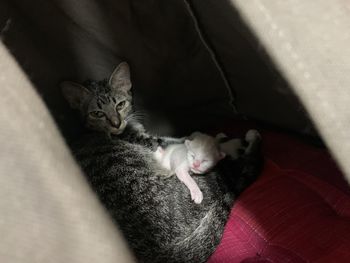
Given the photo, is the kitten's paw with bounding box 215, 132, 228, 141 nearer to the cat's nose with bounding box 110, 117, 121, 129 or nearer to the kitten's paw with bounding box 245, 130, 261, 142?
the kitten's paw with bounding box 245, 130, 261, 142

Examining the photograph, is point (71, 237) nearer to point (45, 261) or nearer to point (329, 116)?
point (45, 261)

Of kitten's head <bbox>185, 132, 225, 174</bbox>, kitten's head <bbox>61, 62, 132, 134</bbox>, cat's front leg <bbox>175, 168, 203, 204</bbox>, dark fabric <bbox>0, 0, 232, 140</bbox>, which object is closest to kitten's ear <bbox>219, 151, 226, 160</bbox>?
kitten's head <bbox>185, 132, 225, 174</bbox>

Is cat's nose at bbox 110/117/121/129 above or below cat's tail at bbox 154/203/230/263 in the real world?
above

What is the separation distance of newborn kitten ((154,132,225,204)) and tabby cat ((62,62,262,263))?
0.02 meters

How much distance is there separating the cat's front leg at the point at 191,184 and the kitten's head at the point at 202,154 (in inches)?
1.2

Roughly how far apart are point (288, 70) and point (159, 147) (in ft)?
2.79

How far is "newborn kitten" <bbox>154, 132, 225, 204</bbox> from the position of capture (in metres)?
1.20

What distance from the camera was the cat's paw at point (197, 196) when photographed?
1172mm

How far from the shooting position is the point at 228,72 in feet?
4.39

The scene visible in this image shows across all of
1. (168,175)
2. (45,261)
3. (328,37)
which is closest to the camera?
(45,261)

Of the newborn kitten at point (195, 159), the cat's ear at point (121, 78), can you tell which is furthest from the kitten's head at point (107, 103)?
the newborn kitten at point (195, 159)

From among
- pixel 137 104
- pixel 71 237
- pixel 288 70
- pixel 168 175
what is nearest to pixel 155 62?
pixel 137 104

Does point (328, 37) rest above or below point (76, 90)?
below

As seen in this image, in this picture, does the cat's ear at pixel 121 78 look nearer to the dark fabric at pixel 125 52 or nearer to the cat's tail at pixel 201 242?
the dark fabric at pixel 125 52
